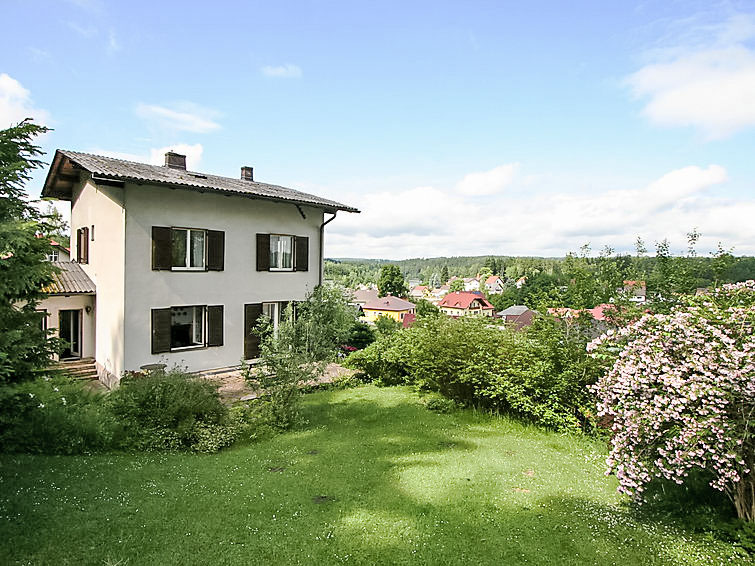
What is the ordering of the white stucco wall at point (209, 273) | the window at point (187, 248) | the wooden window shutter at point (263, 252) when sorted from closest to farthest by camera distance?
the white stucco wall at point (209, 273), the window at point (187, 248), the wooden window shutter at point (263, 252)

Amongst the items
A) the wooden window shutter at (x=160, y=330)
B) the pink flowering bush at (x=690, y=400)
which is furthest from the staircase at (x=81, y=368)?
the pink flowering bush at (x=690, y=400)

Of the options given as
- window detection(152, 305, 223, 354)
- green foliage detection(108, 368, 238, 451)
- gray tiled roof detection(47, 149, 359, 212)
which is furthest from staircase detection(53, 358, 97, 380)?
gray tiled roof detection(47, 149, 359, 212)

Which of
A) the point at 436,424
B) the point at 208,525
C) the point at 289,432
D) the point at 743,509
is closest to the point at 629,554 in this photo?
the point at 743,509

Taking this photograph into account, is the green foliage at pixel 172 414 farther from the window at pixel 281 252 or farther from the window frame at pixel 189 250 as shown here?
the window at pixel 281 252

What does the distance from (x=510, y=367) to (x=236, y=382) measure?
25.9 feet

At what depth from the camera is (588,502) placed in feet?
17.8

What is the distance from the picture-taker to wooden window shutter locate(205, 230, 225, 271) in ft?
42.7

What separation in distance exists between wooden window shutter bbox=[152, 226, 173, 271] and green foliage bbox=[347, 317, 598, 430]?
25.1 ft

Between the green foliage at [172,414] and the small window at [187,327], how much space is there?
3999 millimetres

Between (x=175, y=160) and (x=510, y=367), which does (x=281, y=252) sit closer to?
(x=175, y=160)

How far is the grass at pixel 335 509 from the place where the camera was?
166 inches

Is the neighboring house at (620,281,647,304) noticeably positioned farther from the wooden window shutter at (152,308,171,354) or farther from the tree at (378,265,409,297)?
the tree at (378,265,409,297)

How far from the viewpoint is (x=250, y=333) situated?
45.3ft

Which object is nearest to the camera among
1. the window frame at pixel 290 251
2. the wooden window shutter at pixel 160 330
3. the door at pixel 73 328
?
the wooden window shutter at pixel 160 330
